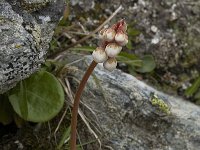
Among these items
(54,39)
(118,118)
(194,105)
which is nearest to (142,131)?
(118,118)

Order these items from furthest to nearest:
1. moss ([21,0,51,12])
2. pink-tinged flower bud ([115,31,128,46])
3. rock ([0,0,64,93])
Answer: moss ([21,0,51,12]), rock ([0,0,64,93]), pink-tinged flower bud ([115,31,128,46])

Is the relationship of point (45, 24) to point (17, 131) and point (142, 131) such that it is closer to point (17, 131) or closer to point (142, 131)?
point (17, 131)

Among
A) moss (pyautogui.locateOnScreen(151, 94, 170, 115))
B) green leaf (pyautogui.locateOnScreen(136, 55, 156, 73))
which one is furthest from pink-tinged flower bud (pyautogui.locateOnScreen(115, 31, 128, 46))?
green leaf (pyautogui.locateOnScreen(136, 55, 156, 73))

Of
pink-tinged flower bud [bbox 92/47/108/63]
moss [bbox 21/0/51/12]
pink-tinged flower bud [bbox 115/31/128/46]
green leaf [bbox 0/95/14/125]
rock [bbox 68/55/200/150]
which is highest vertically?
moss [bbox 21/0/51/12]

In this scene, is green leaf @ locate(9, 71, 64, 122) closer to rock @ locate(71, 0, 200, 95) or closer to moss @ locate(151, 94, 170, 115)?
moss @ locate(151, 94, 170, 115)

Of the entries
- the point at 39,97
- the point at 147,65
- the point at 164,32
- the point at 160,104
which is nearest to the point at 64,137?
the point at 39,97

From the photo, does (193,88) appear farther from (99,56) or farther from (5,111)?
(99,56)
